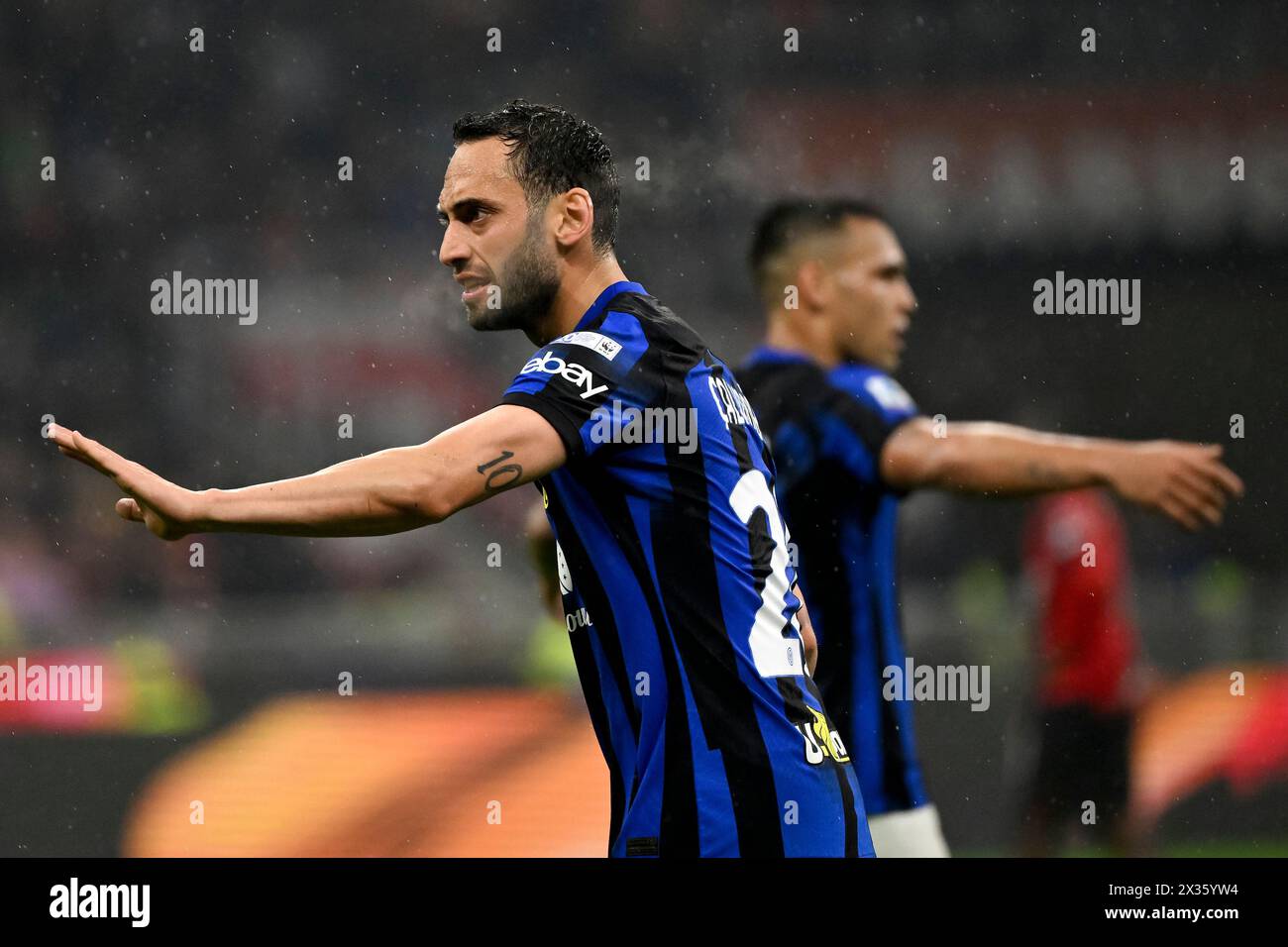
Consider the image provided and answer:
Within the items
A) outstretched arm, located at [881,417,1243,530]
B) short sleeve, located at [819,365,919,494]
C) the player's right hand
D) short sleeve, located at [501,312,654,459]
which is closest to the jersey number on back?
short sleeve, located at [501,312,654,459]

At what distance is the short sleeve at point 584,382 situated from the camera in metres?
A: 2.37

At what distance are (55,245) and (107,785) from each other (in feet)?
14.4

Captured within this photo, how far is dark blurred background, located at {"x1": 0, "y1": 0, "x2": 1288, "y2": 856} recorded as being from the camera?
8789mm

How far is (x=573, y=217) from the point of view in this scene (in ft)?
8.91

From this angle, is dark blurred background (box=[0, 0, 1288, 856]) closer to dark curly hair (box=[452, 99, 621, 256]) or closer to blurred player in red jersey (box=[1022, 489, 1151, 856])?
blurred player in red jersey (box=[1022, 489, 1151, 856])

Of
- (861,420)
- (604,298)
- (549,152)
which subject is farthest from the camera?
(861,420)

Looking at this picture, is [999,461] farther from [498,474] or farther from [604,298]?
[498,474]

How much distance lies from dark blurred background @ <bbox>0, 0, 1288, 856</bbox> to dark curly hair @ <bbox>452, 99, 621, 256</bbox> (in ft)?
18.1

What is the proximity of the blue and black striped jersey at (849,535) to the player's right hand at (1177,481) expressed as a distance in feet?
2.61

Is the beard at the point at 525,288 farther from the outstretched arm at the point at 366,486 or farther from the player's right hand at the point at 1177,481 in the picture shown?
the player's right hand at the point at 1177,481

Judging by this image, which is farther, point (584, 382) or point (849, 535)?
point (849, 535)

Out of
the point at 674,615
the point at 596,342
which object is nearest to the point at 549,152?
the point at 596,342

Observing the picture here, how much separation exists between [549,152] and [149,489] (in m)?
1.08
